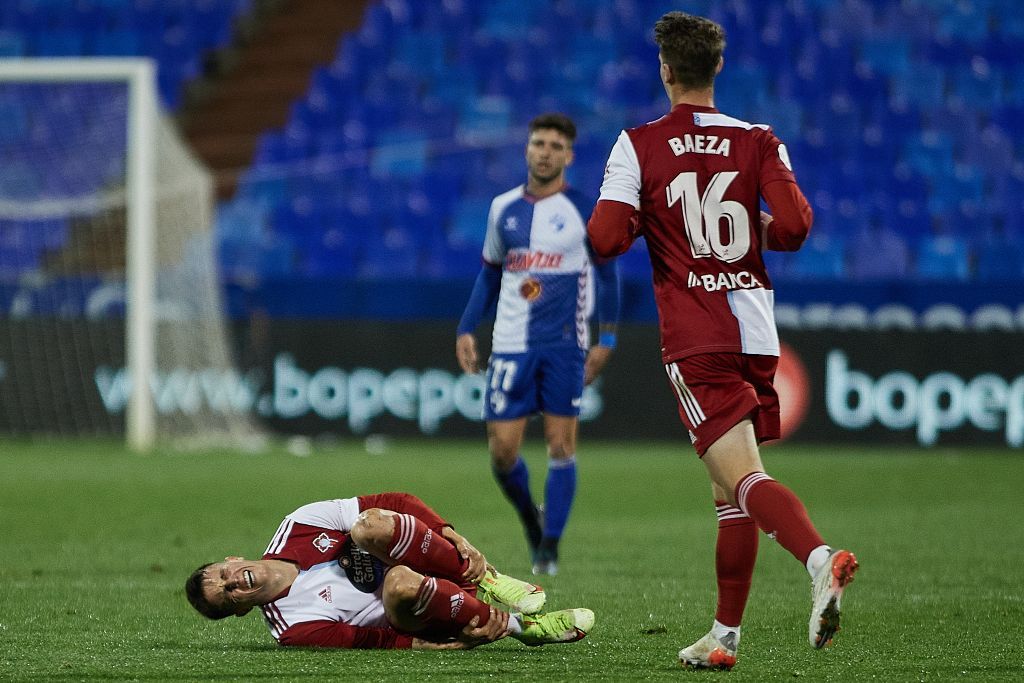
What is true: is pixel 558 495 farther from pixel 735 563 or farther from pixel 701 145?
pixel 701 145

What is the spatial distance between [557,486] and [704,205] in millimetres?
3114

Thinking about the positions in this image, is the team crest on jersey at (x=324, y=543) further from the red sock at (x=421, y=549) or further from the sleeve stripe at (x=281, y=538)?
the red sock at (x=421, y=549)

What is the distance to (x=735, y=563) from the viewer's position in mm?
4738

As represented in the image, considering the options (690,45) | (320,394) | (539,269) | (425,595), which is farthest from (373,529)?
(320,394)

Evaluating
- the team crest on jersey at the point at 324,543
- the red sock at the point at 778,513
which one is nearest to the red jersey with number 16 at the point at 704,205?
the red sock at the point at 778,513

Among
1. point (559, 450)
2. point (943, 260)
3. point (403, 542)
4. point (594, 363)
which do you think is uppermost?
point (943, 260)

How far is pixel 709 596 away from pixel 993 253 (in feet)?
36.8

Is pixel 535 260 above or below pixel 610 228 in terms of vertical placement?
below

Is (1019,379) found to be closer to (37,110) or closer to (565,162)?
(565,162)

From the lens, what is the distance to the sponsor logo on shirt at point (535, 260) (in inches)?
308

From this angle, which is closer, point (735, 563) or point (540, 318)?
point (735, 563)

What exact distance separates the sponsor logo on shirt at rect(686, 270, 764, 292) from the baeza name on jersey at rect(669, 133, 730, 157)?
0.36 metres

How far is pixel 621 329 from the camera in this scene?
1564cm

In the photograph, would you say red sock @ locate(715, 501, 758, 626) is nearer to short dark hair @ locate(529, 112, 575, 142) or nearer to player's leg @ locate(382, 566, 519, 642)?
player's leg @ locate(382, 566, 519, 642)
